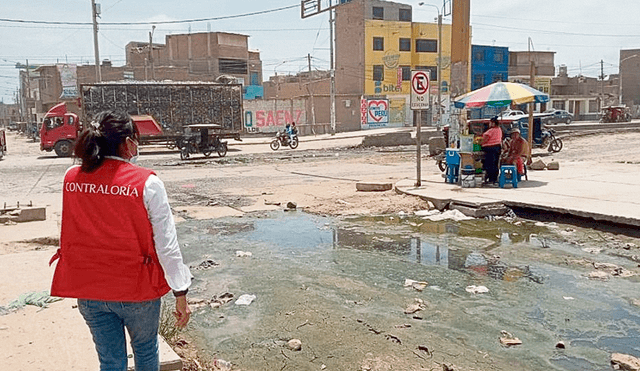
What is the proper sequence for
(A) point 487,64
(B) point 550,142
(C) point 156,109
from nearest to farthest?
(B) point 550,142, (C) point 156,109, (A) point 487,64

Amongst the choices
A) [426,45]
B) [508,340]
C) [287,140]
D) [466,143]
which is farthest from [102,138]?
[426,45]

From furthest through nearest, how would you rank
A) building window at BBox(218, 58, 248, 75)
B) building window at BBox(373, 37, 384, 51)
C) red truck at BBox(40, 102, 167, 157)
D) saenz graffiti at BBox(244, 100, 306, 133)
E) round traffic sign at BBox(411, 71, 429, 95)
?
building window at BBox(218, 58, 248, 75)
building window at BBox(373, 37, 384, 51)
saenz graffiti at BBox(244, 100, 306, 133)
red truck at BBox(40, 102, 167, 157)
round traffic sign at BBox(411, 71, 429, 95)

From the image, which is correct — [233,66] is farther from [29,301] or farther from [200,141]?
[29,301]

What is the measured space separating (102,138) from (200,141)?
21710 millimetres

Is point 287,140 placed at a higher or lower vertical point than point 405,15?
lower

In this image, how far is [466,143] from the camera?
12.0m

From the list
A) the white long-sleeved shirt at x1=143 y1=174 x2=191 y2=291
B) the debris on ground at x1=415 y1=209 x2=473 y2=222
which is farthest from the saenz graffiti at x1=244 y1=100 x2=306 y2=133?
the white long-sleeved shirt at x1=143 y1=174 x2=191 y2=291

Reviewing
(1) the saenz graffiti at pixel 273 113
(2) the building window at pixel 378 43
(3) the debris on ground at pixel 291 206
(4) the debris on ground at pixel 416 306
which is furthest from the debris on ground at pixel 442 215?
(2) the building window at pixel 378 43

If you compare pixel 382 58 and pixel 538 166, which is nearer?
pixel 538 166

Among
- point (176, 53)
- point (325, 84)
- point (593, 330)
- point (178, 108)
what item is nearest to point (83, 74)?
point (176, 53)

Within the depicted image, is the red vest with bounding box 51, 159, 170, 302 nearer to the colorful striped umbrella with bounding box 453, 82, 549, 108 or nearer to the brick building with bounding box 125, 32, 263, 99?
the colorful striped umbrella with bounding box 453, 82, 549, 108

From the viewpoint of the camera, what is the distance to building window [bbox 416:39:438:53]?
181 ft

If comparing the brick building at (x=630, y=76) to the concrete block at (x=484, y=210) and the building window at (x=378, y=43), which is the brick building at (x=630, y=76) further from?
the concrete block at (x=484, y=210)

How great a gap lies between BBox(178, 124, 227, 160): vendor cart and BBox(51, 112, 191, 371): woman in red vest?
21307mm
